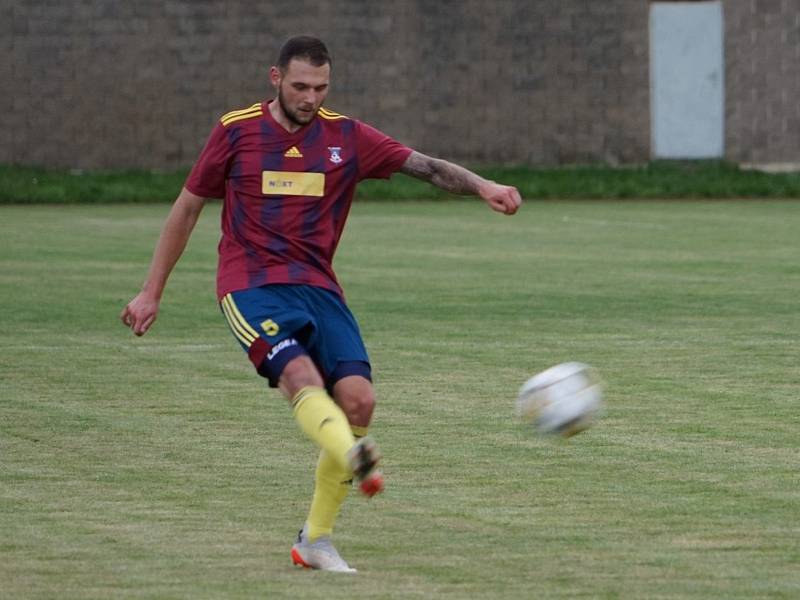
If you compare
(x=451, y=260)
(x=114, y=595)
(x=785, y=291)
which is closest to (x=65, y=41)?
(x=451, y=260)

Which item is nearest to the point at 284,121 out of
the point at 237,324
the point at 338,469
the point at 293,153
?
the point at 293,153

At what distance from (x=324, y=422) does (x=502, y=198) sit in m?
1.17

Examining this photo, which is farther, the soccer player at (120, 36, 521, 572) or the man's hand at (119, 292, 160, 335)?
the man's hand at (119, 292, 160, 335)

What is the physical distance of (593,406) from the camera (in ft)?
24.2

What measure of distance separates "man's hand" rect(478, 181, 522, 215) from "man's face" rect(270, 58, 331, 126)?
715 millimetres

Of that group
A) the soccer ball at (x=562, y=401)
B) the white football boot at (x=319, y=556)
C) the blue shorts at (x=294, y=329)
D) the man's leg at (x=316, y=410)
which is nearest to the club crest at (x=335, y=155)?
the blue shorts at (x=294, y=329)

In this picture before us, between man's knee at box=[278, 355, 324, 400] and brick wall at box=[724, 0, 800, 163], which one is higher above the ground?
Result: man's knee at box=[278, 355, 324, 400]

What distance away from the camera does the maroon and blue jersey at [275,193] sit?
281 inches

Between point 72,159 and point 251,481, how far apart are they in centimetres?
2642

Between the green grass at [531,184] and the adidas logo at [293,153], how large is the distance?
79.8ft

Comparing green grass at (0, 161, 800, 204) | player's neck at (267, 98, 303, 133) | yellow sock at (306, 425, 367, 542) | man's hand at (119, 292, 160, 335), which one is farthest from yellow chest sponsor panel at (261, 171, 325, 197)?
green grass at (0, 161, 800, 204)

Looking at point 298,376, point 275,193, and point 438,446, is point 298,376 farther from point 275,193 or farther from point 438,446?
point 438,446

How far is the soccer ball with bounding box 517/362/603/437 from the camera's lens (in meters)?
7.32

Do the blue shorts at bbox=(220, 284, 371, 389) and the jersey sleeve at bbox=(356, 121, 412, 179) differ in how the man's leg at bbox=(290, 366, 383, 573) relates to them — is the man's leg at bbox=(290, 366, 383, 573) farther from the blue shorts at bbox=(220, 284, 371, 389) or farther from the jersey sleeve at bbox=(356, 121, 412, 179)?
the jersey sleeve at bbox=(356, 121, 412, 179)
